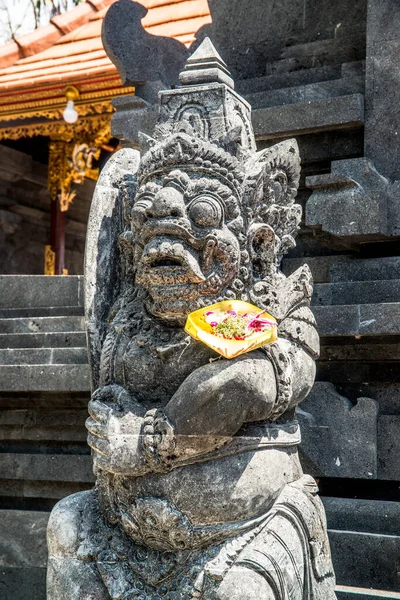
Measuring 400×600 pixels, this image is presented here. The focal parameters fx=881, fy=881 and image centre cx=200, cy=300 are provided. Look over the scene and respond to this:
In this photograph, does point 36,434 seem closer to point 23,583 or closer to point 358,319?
point 23,583

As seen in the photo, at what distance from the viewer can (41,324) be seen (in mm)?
5609

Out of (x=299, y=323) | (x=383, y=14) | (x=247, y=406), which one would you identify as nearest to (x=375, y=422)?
(x=299, y=323)

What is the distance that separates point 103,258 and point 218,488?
1.14 metres

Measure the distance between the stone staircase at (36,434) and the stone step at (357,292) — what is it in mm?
1403

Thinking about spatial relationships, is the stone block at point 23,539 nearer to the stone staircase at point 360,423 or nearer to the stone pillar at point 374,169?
the stone staircase at point 360,423

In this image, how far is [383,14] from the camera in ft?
16.7

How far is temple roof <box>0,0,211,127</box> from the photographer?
384 inches

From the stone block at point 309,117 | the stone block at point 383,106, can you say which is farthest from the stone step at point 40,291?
the stone block at point 383,106

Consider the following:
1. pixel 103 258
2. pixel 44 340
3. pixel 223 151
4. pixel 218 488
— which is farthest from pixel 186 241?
pixel 44 340

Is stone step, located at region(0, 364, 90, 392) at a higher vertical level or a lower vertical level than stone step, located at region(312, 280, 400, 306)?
lower

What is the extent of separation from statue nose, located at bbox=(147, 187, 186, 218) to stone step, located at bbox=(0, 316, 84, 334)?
2291 mm

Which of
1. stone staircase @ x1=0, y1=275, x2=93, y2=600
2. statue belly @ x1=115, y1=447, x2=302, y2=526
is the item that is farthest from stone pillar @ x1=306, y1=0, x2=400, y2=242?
statue belly @ x1=115, y1=447, x2=302, y2=526

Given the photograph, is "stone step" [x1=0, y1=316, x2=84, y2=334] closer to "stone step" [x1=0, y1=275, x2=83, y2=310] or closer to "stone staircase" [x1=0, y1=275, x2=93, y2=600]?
"stone staircase" [x1=0, y1=275, x2=93, y2=600]

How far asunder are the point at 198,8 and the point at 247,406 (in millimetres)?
6201
